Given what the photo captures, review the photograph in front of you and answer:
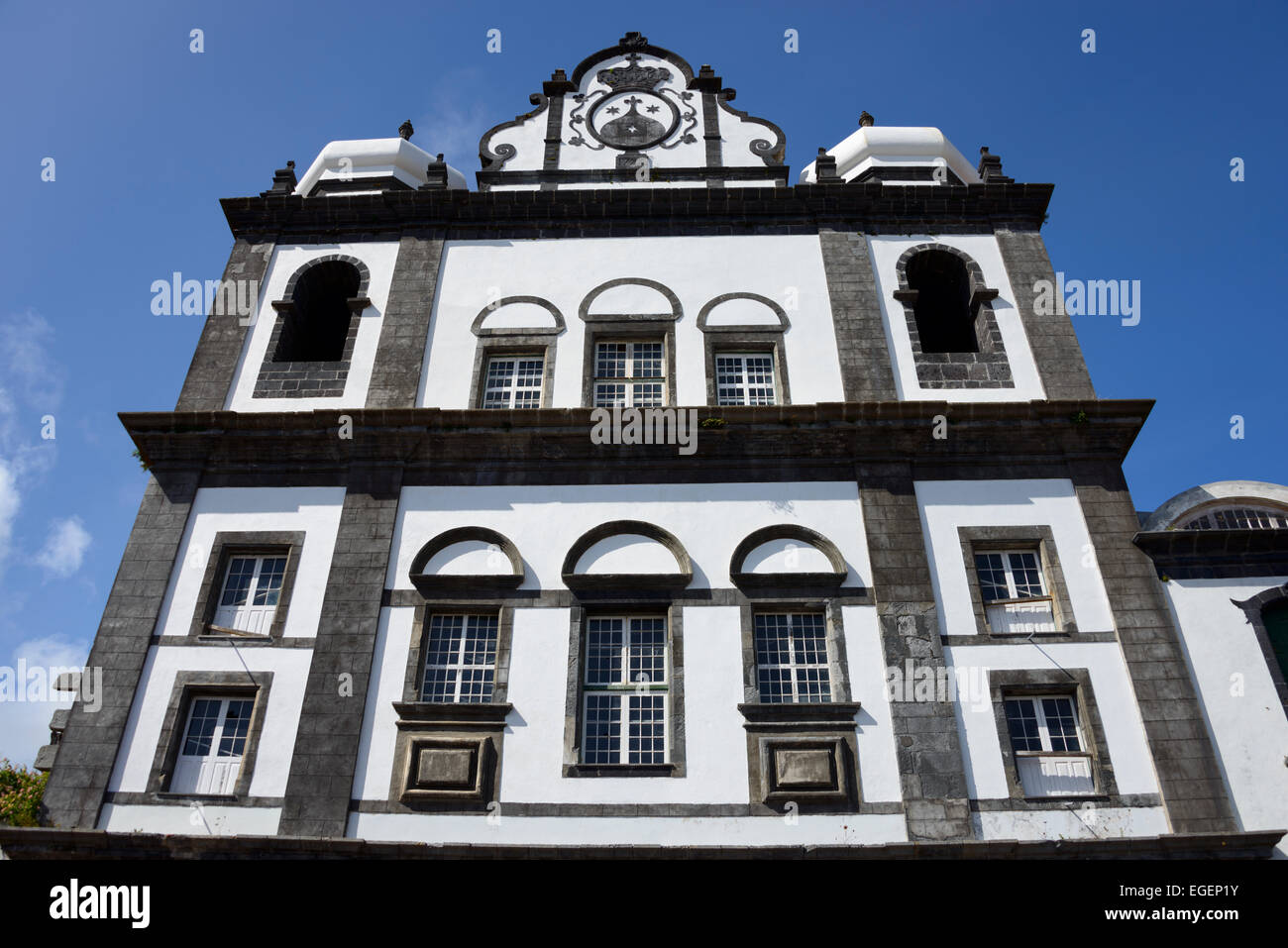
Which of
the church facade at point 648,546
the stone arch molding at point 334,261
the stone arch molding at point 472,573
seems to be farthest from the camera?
the stone arch molding at point 334,261


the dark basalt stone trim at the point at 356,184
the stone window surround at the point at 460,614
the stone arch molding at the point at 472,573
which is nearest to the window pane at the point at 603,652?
the stone window surround at the point at 460,614

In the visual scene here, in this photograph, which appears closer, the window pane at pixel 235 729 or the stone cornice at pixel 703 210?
the window pane at pixel 235 729

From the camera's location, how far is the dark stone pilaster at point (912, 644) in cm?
1565

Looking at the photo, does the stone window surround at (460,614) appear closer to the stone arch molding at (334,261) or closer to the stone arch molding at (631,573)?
the stone arch molding at (631,573)

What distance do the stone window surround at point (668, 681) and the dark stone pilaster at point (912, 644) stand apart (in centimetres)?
349

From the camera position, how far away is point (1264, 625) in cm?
1747

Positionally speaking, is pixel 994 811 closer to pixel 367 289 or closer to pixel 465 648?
pixel 465 648

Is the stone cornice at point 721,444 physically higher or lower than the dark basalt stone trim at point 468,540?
higher

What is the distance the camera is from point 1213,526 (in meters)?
19.1

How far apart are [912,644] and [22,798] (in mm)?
15756

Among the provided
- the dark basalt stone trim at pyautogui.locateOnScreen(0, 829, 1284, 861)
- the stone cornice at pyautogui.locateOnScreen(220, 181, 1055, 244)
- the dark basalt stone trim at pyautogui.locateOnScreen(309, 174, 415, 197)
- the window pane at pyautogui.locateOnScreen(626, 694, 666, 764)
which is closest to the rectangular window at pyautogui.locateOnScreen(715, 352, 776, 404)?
A: the stone cornice at pyautogui.locateOnScreen(220, 181, 1055, 244)

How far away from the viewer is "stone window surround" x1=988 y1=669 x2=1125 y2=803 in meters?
15.9

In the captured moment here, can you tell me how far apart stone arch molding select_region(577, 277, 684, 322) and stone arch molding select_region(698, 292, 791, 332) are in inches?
22.3

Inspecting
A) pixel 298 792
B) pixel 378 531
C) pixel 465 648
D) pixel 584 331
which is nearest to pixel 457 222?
pixel 584 331
